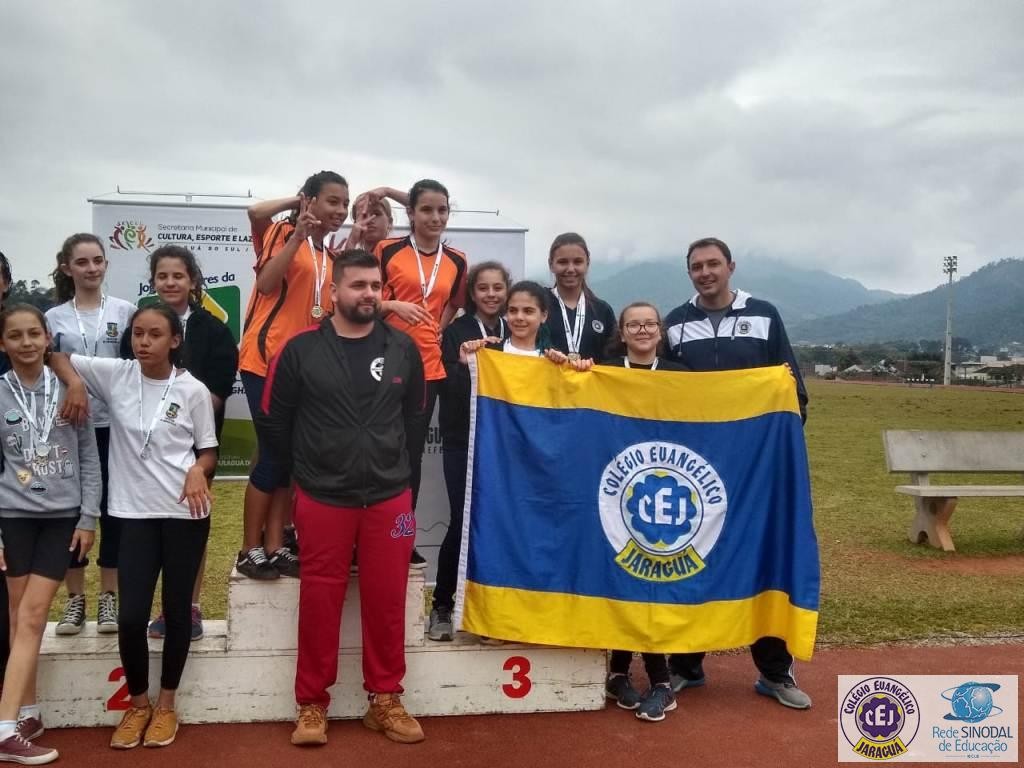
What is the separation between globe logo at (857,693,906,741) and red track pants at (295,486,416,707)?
228cm

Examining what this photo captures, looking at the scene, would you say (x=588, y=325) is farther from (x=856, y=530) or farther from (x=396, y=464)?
(x=856, y=530)

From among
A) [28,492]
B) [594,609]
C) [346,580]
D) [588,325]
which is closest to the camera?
[28,492]

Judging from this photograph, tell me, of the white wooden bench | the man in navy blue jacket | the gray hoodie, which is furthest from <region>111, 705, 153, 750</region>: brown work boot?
the white wooden bench

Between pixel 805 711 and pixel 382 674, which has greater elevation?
pixel 382 674

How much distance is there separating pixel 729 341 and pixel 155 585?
325cm

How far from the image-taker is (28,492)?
373cm

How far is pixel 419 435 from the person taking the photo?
4332mm

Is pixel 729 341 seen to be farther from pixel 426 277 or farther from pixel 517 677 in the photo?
pixel 517 677

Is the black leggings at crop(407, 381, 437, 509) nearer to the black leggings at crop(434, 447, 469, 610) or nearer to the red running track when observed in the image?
the black leggings at crop(434, 447, 469, 610)

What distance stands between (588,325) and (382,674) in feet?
7.46

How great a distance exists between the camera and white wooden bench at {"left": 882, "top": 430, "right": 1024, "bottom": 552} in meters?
8.31

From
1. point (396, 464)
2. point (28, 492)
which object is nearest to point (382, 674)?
point (396, 464)

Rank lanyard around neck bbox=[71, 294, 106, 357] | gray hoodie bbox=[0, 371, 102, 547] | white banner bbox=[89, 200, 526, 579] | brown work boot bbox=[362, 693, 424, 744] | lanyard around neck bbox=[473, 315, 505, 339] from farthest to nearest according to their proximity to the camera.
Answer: white banner bbox=[89, 200, 526, 579] → lanyard around neck bbox=[473, 315, 505, 339] → lanyard around neck bbox=[71, 294, 106, 357] → brown work boot bbox=[362, 693, 424, 744] → gray hoodie bbox=[0, 371, 102, 547]

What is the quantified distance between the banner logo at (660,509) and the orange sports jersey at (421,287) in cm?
116
